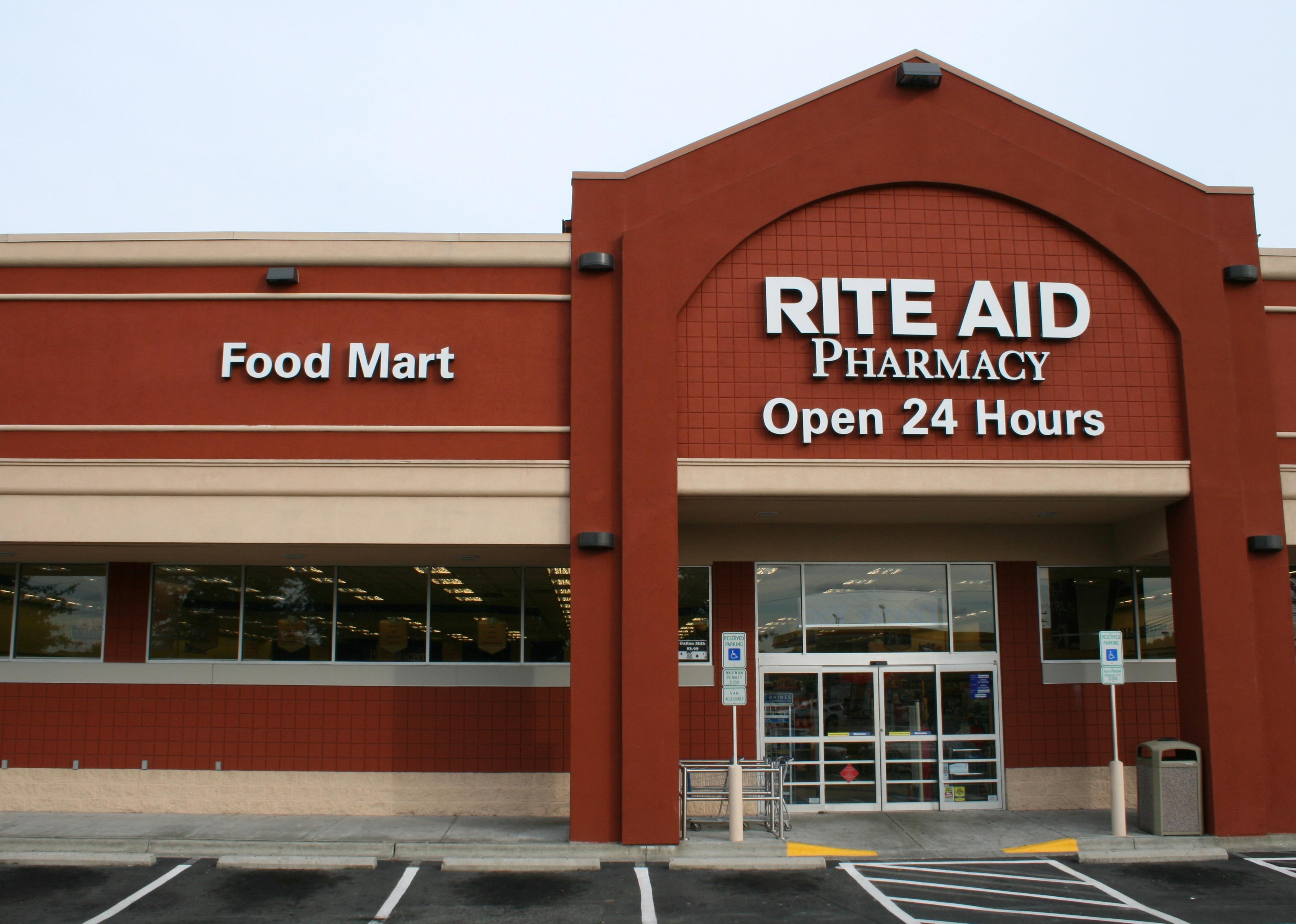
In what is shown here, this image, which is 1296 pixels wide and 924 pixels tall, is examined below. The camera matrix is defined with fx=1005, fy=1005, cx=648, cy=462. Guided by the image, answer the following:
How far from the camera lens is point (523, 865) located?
39.7 ft

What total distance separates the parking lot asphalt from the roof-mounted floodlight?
10.5m

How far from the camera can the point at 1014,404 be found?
13750mm

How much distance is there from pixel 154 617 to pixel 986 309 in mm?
13185

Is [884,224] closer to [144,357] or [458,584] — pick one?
[458,584]

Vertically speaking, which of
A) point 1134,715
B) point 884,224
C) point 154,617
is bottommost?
point 1134,715

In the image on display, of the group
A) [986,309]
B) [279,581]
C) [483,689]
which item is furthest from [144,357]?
[986,309]

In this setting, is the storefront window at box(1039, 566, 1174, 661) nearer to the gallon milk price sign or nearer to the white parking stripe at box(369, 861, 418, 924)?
the gallon milk price sign

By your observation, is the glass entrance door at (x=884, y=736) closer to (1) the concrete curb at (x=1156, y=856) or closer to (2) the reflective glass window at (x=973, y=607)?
(2) the reflective glass window at (x=973, y=607)

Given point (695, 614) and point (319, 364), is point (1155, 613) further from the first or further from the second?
point (319, 364)

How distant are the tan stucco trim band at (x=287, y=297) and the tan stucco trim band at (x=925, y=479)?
328 cm

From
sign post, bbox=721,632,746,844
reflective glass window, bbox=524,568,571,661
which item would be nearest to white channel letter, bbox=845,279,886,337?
sign post, bbox=721,632,746,844

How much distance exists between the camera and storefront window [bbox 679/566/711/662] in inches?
607

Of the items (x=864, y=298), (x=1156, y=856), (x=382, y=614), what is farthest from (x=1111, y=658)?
(x=382, y=614)

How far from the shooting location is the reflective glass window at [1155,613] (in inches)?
628
